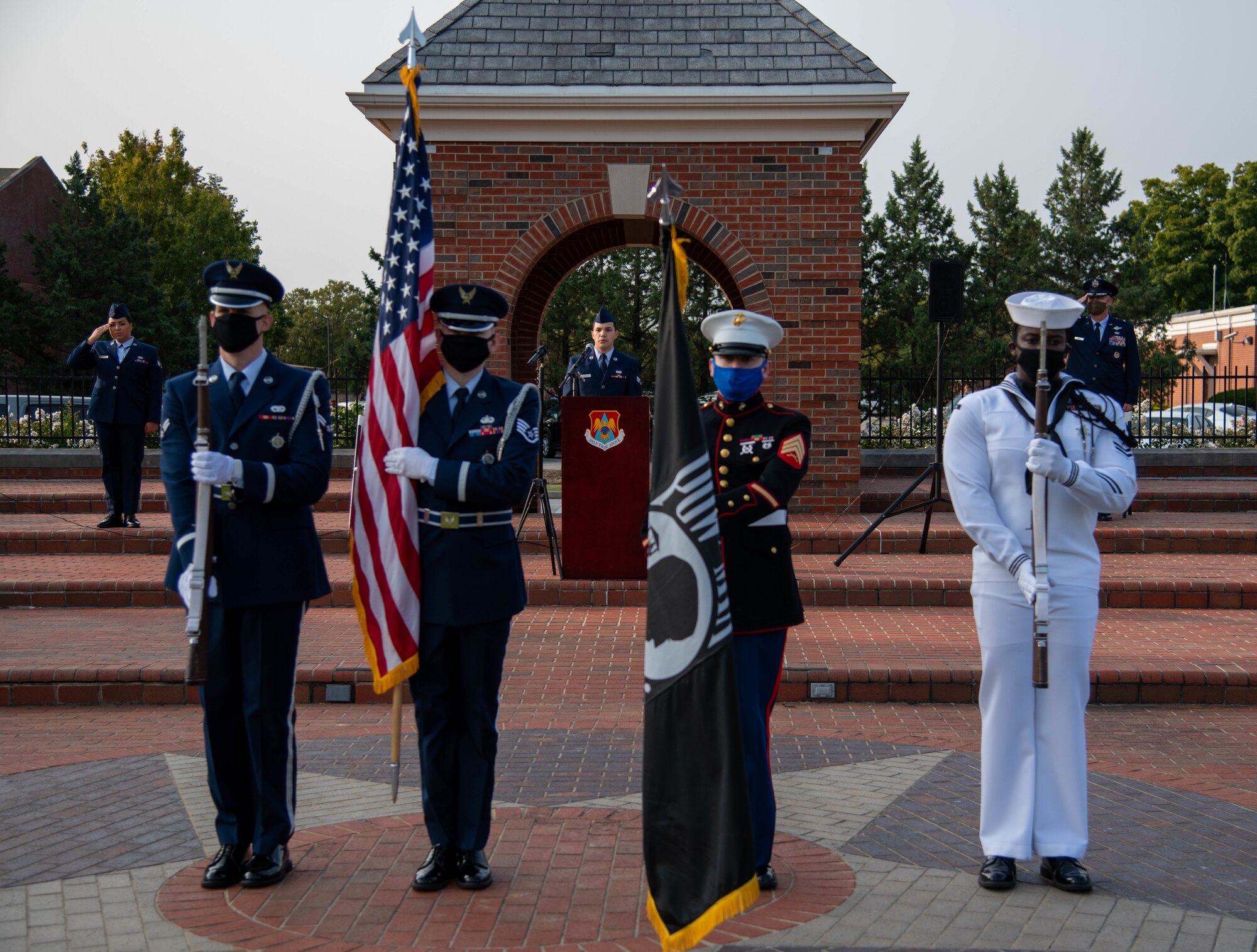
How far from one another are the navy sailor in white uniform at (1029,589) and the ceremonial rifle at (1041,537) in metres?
0.04

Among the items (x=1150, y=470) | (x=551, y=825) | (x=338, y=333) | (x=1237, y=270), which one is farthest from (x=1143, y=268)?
(x=338, y=333)

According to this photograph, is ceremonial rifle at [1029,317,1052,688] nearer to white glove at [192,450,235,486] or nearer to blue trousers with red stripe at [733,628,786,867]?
blue trousers with red stripe at [733,628,786,867]

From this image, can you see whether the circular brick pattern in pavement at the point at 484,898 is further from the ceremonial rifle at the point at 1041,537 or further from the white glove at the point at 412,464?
the white glove at the point at 412,464

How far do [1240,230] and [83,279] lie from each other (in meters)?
58.9

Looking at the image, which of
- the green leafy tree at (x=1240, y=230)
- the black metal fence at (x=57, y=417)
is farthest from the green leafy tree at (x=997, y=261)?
the black metal fence at (x=57, y=417)

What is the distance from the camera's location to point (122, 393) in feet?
41.6

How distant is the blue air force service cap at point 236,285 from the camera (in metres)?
4.61

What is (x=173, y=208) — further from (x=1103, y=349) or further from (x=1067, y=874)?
(x=1067, y=874)

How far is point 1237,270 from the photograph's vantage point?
70.6 metres

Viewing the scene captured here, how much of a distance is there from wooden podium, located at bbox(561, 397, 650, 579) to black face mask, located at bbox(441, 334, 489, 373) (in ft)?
18.9

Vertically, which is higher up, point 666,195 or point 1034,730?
point 666,195

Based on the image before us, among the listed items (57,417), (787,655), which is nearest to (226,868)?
(787,655)

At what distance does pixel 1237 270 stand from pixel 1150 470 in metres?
60.4

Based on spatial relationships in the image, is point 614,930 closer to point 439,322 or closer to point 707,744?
point 707,744
